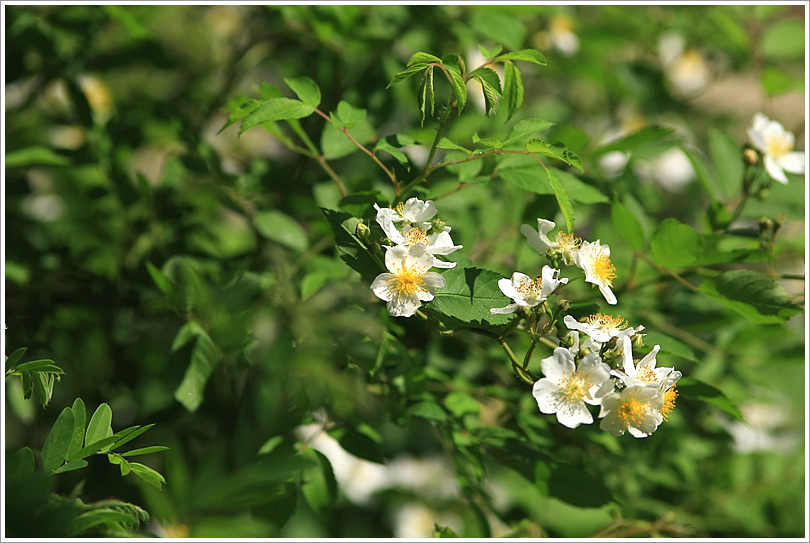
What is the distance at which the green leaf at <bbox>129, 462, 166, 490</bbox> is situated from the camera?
2.22 feet

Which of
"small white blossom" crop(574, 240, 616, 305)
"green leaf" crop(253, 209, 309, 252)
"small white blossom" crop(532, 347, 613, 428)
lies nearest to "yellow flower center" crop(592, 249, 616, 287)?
"small white blossom" crop(574, 240, 616, 305)

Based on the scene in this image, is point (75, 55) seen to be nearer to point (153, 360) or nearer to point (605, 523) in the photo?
point (153, 360)

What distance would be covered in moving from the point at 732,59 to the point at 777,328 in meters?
1.19

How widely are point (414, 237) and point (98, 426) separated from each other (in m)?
0.45

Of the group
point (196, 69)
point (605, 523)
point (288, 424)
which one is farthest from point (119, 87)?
point (605, 523)

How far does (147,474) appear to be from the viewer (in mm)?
689

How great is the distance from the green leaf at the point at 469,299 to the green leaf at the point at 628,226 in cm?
33

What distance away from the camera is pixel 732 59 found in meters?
1.82

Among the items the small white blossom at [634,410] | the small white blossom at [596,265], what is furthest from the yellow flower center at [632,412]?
the small white blossom at [596,265]

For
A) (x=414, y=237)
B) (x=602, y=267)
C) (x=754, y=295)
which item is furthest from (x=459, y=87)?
(x=754, y=295)

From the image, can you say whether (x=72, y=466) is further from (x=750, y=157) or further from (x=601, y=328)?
(x=750, y=157)

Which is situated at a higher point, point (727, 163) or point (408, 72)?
point (408, 72)

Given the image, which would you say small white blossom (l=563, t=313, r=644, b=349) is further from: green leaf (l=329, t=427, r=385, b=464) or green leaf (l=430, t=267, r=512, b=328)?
green leaf (l=329, t=427, r=385, b=464)

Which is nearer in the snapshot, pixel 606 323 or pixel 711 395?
pixel 606 323
